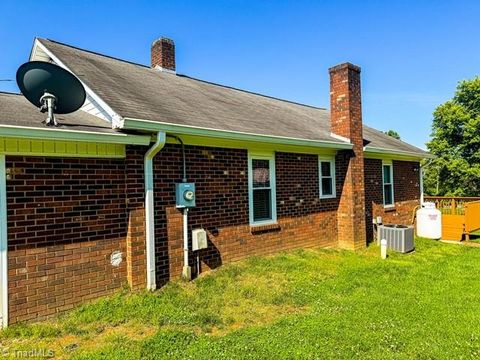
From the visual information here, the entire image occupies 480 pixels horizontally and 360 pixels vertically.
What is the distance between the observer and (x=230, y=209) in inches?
273

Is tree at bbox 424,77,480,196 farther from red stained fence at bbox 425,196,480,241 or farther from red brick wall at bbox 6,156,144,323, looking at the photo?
red brick wall at bbox 6,156,144,323

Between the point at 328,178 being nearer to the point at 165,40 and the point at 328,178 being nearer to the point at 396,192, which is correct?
the point at 396,192

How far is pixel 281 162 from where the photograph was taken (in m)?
7.96

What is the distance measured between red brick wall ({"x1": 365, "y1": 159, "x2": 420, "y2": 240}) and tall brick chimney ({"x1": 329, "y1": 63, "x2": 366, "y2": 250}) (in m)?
1.17

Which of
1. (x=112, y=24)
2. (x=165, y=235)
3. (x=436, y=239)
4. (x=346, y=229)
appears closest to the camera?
(x=165, y=235)

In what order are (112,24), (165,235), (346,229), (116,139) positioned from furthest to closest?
(346,229)
(112,24)
(165,235)
(116,139)

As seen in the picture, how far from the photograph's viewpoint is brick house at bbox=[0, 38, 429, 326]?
4516 mm

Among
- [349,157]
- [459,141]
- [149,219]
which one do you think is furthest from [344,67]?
[459,141]

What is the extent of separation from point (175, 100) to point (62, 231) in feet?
13.1

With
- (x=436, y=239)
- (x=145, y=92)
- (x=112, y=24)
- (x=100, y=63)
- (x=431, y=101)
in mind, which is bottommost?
(x=436, y=239)

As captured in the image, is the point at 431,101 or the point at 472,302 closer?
the point at 472,302

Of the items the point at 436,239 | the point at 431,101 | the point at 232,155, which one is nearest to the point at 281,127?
the point at 232,155

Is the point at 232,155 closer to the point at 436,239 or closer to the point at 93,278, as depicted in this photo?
the point at 93,278

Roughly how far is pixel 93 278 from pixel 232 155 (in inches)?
139
